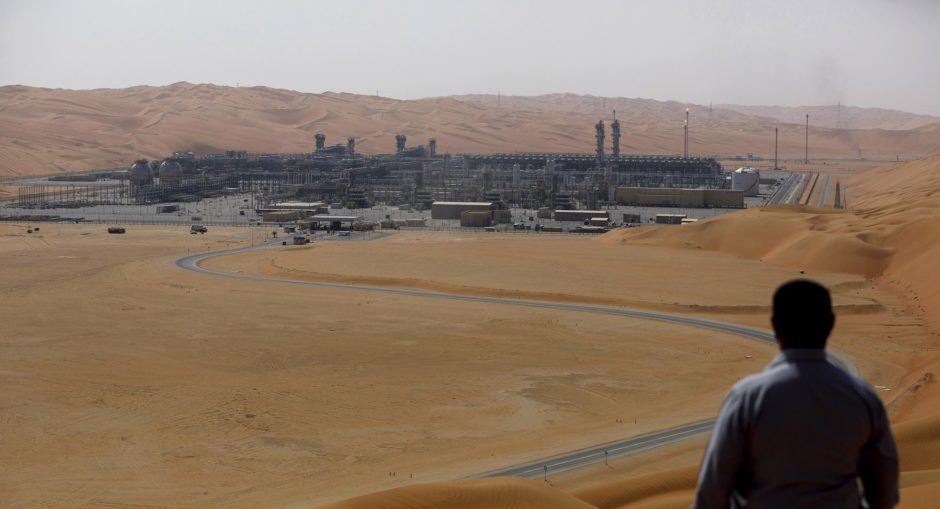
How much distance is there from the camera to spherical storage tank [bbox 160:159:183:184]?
131375 millimetres

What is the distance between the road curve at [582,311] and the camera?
24875 mm

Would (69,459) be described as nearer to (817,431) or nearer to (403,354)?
(403,354)

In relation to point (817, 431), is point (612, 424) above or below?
below

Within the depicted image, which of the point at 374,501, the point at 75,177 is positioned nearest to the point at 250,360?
the point at 374,501

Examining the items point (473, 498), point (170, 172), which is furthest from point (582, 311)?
point (170, 172)

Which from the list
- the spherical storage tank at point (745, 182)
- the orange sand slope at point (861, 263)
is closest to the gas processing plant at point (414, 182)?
the spherical storage tank at point (745, 182)

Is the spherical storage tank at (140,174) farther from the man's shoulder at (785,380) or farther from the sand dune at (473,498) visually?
the man's shoulder at (785,380)

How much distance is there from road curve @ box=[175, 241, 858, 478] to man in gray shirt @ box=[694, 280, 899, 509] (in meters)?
2.00

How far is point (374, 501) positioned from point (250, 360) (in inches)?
786

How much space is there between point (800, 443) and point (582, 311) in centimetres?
4412

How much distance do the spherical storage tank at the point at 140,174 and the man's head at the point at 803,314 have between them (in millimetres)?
128214

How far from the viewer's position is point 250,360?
38.2 meters

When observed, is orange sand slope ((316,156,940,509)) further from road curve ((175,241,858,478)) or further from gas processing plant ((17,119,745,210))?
gas processing plant ((17,119,745,210))

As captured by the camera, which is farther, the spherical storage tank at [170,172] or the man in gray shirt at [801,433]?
the spherical storage tank at [170,172]
